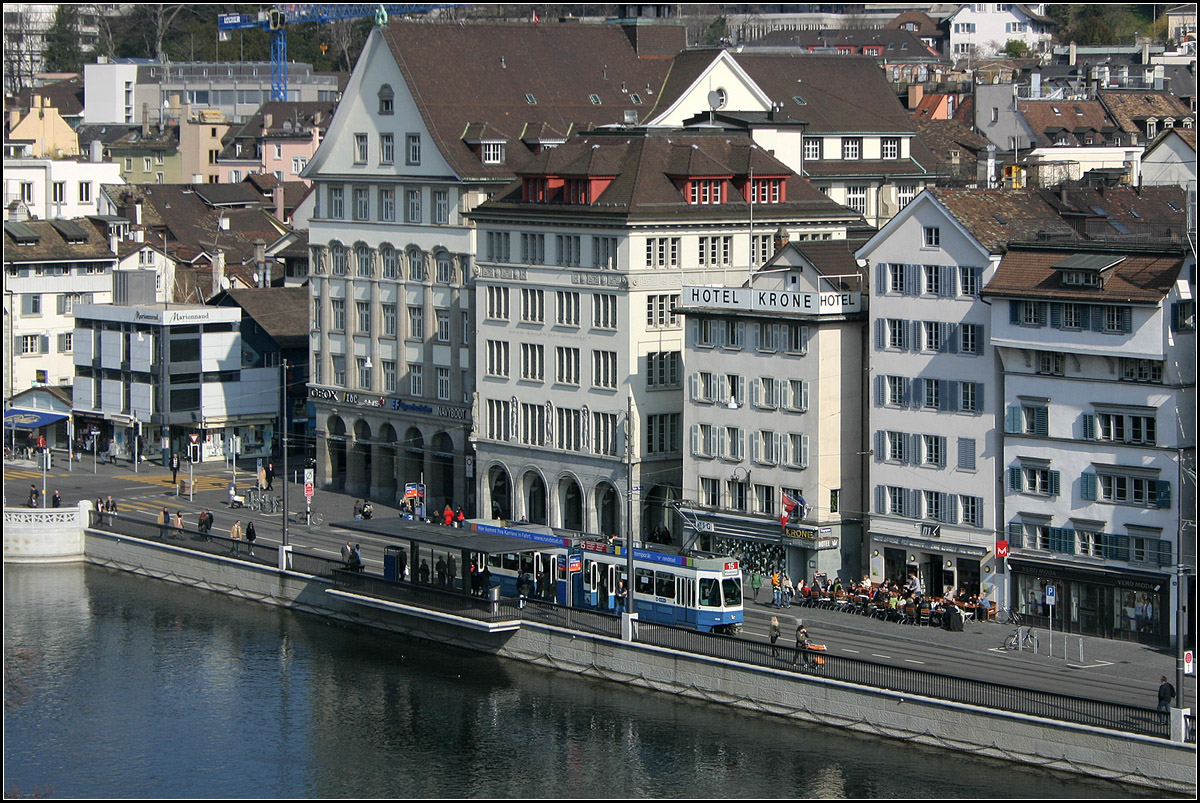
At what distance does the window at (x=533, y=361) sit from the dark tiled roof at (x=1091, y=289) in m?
28.1

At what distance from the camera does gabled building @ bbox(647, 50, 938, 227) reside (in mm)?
128625

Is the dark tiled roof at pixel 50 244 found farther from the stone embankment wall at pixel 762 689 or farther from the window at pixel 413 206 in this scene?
the stone embankment wall at pixel 762 689

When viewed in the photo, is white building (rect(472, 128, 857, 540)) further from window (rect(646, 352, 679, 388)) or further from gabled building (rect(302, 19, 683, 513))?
gabled building (rect(302, 19, 683, 513))

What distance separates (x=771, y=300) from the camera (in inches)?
4090

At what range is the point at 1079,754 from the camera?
78750 mm

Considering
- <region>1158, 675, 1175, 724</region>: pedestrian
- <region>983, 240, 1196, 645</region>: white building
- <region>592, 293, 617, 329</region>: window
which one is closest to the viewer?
<region>1158, 675, 1175, 724</region>: pedestrian

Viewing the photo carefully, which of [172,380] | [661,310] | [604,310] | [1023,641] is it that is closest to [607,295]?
[604,310]

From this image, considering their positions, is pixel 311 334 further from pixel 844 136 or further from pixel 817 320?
pixel 817 320

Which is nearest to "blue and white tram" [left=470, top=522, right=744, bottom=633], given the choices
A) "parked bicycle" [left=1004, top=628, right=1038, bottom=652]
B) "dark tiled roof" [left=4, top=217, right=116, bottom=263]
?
"parked bicycle" [left=1004, top=628, right=1038, bottom=652]

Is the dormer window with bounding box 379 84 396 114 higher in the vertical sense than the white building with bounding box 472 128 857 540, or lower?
higher

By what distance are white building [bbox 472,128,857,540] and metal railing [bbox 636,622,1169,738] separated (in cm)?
1786

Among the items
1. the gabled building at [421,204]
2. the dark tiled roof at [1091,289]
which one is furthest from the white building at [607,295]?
the dark tiled roof at [1091,289]

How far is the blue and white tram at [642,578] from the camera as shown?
94812 millimetres

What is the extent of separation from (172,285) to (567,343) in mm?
59493
